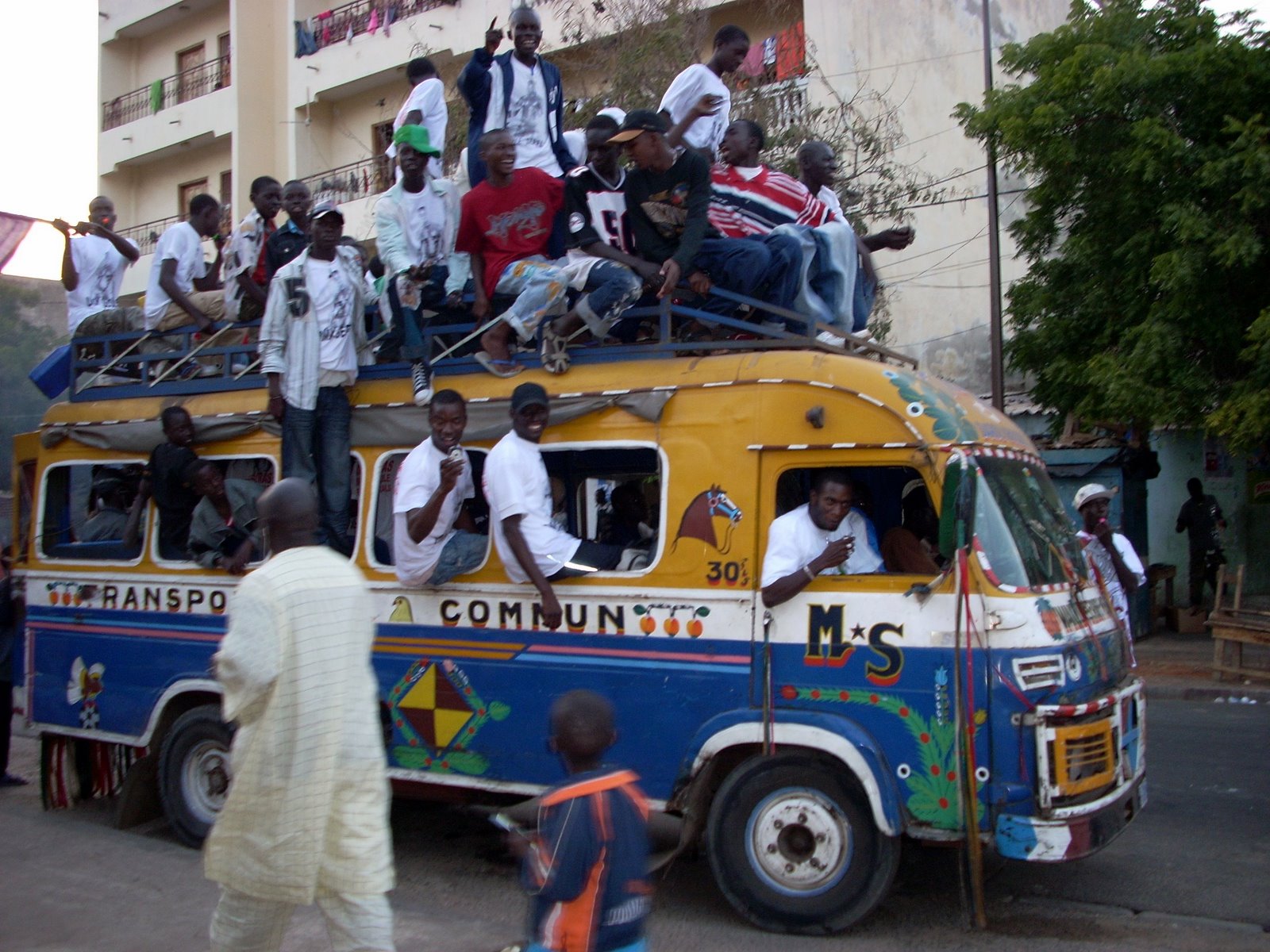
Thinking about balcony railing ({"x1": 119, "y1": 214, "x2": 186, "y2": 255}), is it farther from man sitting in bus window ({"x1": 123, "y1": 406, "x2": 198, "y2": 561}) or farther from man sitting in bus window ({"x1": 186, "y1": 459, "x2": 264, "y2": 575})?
man sitting in bus window ({"x1": 186, "y1": 459, "x2": 264, "y2": 575})

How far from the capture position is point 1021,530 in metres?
5.14

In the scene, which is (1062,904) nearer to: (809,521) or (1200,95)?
(809,521)

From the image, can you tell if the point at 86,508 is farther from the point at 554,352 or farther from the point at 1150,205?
the point at 1150,205

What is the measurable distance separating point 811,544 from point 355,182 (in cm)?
1986

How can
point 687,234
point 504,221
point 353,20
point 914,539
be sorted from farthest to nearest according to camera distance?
point 353,20
point 504,221
point 687,234
point 914,539

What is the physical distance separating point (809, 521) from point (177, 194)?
83.6 ft

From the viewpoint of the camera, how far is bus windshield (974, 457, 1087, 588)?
16.3ft

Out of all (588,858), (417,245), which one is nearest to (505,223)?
(417,245)

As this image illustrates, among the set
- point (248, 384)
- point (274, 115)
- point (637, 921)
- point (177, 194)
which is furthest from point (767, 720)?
point (177, 194)

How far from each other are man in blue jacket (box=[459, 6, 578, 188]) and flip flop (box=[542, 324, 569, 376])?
2.05 metres

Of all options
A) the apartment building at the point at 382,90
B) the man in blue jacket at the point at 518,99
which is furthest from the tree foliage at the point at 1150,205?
the man in blue jacket at the point at 518,99

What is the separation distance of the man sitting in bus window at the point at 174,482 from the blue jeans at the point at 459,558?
1.84m

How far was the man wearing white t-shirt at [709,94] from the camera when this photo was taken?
739 cm

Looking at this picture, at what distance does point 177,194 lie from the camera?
2738cm
